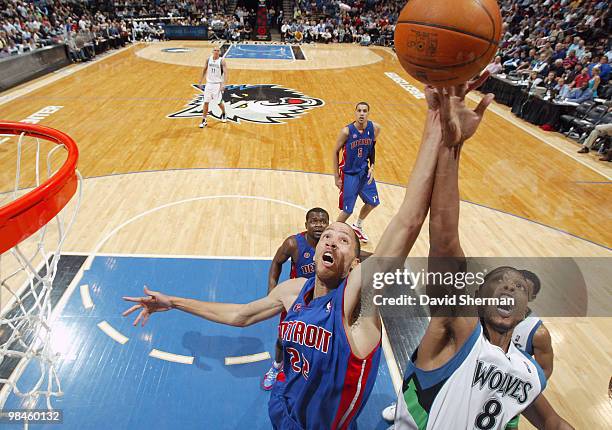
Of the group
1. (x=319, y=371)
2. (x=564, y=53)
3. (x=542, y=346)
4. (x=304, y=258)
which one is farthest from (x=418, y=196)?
(x=564, y=53)

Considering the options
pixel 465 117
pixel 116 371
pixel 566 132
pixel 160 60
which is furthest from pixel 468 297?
pixel 160 60

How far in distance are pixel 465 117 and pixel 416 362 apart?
109 centimetres

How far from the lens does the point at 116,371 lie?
3.76 m

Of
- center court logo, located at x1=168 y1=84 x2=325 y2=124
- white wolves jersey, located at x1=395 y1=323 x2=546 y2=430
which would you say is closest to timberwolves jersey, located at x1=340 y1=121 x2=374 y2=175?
white wolves jersey, located at x1=395 y1=323 x2=546 y2=430

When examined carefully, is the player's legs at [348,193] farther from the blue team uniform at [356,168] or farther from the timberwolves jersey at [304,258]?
the timberwolves jersey at [304,258]

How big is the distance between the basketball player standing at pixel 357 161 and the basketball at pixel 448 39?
3399 mm

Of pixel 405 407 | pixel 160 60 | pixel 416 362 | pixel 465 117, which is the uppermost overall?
pixel 465 117

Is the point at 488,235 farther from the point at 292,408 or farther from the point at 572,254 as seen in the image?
the point at 292,408

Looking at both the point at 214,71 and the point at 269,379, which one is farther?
the point at 214,71

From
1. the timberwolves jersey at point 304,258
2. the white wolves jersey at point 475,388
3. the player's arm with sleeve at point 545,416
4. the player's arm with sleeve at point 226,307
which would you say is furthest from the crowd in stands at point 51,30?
the player's arm with sleeve at point 545,416

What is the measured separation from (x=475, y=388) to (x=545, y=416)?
810 millimetres

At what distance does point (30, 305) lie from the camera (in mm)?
4445

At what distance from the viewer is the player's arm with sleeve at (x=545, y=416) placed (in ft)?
7.58

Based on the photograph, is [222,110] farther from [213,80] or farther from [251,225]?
[251,225]
